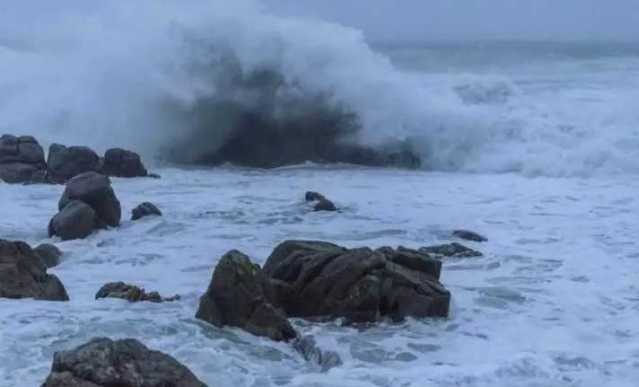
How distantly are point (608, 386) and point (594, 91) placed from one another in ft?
66.5

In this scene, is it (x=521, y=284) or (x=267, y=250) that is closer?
(x=521, y=284)

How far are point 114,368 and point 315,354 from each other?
2.00 metres

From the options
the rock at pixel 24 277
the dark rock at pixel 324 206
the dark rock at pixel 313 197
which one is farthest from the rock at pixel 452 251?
the rock at pixel 24 277

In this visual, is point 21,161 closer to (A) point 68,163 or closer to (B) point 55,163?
(B) point 55,163

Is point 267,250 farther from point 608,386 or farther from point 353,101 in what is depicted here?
point 353,101

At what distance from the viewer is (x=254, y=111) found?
66.0ft

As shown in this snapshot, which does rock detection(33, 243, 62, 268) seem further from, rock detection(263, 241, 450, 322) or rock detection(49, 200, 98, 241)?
rock detection(263, 241, 450, 322)

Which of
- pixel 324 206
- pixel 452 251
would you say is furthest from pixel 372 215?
pixel 452 251

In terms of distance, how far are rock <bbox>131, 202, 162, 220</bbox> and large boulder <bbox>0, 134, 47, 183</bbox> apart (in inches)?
139

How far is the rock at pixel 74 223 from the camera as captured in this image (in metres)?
11.4

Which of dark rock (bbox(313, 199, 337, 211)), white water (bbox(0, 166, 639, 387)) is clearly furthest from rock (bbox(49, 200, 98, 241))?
dark rock (bbox(313, 199, 337, 211))

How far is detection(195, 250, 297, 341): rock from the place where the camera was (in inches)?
309

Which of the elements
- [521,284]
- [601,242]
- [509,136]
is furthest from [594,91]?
[521,284]

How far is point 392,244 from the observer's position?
1139 centimetres
